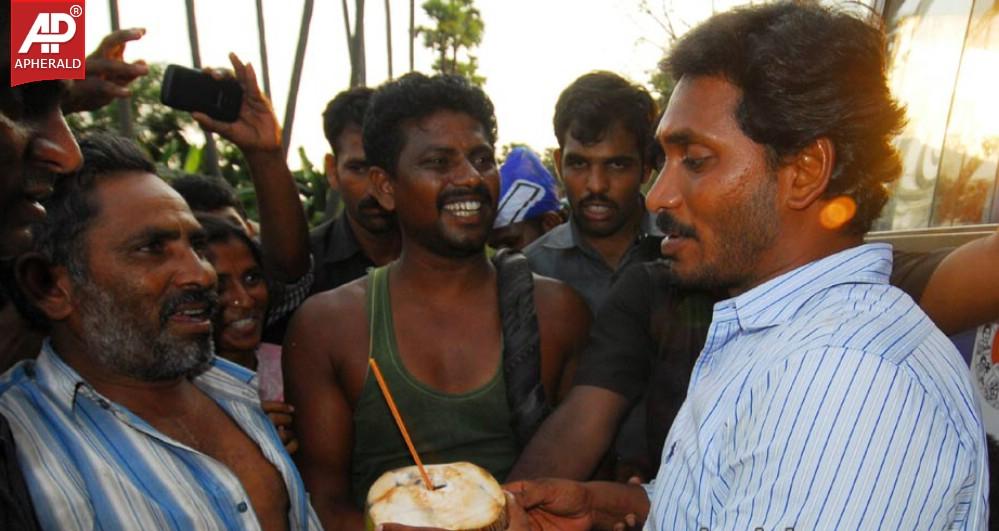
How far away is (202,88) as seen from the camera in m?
2.99

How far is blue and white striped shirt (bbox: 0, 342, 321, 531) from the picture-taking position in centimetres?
170

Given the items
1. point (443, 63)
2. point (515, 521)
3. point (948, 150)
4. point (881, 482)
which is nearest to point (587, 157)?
point (948, 150)

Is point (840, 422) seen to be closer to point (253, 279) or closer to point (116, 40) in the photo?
point (253, 279)

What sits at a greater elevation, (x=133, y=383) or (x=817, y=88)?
(x=817, y=88)

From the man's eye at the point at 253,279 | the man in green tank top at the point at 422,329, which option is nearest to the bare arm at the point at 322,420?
the man in green tank top at the point at 422,329

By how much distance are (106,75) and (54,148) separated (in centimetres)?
82

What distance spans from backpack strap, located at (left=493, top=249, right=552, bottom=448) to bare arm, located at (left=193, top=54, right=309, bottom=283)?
0.91m

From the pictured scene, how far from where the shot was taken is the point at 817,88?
144 cm

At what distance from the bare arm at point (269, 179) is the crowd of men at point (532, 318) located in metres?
0.01

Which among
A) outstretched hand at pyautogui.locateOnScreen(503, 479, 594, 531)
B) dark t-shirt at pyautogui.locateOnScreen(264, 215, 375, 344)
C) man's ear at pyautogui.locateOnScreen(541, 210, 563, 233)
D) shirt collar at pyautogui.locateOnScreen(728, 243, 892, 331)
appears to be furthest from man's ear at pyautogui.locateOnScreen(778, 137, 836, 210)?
man's ear at pyautogui.locateOnScreen(541, 210, 563, 233)

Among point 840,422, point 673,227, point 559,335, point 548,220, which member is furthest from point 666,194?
point 548,220

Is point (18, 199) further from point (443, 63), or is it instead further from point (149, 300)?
point (443, 63)

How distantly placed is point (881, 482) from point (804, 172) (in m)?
0.58

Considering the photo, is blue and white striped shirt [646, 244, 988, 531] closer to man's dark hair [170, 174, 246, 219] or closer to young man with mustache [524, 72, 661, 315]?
young man with mustache [524, 72, 661, 315]
